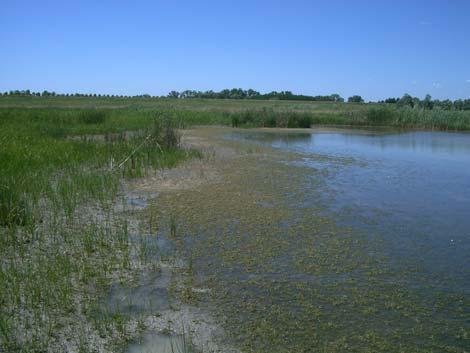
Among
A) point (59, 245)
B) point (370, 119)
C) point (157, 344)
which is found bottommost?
point (157, 344)

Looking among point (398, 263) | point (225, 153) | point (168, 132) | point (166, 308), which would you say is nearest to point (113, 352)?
point (166, 308)

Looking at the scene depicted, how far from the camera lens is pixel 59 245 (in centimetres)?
493

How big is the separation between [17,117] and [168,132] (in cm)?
898

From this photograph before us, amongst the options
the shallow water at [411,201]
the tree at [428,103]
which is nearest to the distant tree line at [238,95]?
the tree at [428,103]

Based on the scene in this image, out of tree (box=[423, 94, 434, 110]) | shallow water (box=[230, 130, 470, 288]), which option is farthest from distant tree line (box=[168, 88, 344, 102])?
shallow water (box=[230, 130, 470, 288])

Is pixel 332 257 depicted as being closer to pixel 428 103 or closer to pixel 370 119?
pixel 370 119

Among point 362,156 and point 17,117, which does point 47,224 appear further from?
point 17,117

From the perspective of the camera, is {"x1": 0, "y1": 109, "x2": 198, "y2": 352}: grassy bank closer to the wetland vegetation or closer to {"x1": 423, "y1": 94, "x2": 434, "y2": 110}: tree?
the wetland vegetation

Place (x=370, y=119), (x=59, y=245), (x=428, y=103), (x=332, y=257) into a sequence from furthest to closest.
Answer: (x=428, y=103) < (x=370, y=119) < (x=332, y=257) < (x=59, y=245)

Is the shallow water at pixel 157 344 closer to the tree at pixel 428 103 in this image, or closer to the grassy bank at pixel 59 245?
the grassy bank at pixel 59 245

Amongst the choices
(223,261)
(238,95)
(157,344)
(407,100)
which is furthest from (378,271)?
(238,95)

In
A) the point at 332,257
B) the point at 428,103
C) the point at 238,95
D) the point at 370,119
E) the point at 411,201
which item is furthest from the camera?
the point at 238,95

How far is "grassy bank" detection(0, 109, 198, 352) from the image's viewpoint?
329 centimetres

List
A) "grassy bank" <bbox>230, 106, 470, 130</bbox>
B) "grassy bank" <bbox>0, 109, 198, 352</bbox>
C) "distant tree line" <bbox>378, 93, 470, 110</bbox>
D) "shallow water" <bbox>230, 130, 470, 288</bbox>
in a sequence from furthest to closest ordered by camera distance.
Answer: "distant tree line" <bbox>378, 93, 470, 110</bbox>, "grassy bank" <bbox>230, 106, 470, 130</bbox>, "shallow water" <bbox>230, 130, 470, 288</bbox>, "grassy bank" <bbox>0, 109, 198, 352</bbox>
